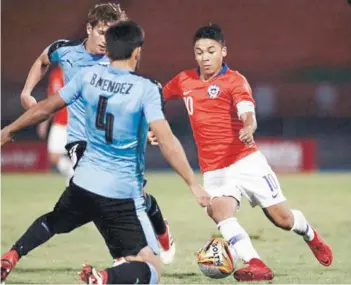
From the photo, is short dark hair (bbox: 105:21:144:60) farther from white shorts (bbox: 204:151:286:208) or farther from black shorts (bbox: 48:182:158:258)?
white shorts (bbox: 204:151:286:208)

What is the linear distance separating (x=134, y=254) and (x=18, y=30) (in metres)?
22.9

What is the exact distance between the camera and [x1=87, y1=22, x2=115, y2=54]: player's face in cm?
713

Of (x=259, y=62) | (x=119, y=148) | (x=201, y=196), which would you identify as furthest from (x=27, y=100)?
(x=259, y=62)

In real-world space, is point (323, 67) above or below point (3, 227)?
below

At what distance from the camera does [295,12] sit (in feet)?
93.1

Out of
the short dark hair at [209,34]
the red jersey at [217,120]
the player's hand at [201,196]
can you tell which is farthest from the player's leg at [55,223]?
the short dark hair at [209,34]

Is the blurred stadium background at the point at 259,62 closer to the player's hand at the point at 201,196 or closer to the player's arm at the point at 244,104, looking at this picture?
the player's arm at the point at 244,104

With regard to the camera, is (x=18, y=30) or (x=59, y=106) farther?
(x=18, y=30)

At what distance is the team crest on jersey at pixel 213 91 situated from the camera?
7223mm

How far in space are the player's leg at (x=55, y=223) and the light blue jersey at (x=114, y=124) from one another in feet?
0.57

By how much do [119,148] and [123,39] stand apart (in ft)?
2.09

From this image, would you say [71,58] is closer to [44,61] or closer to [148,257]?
[44,61]

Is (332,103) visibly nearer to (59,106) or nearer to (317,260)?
(317,260)

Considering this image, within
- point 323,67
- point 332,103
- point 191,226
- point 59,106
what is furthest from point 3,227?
point 323,67
